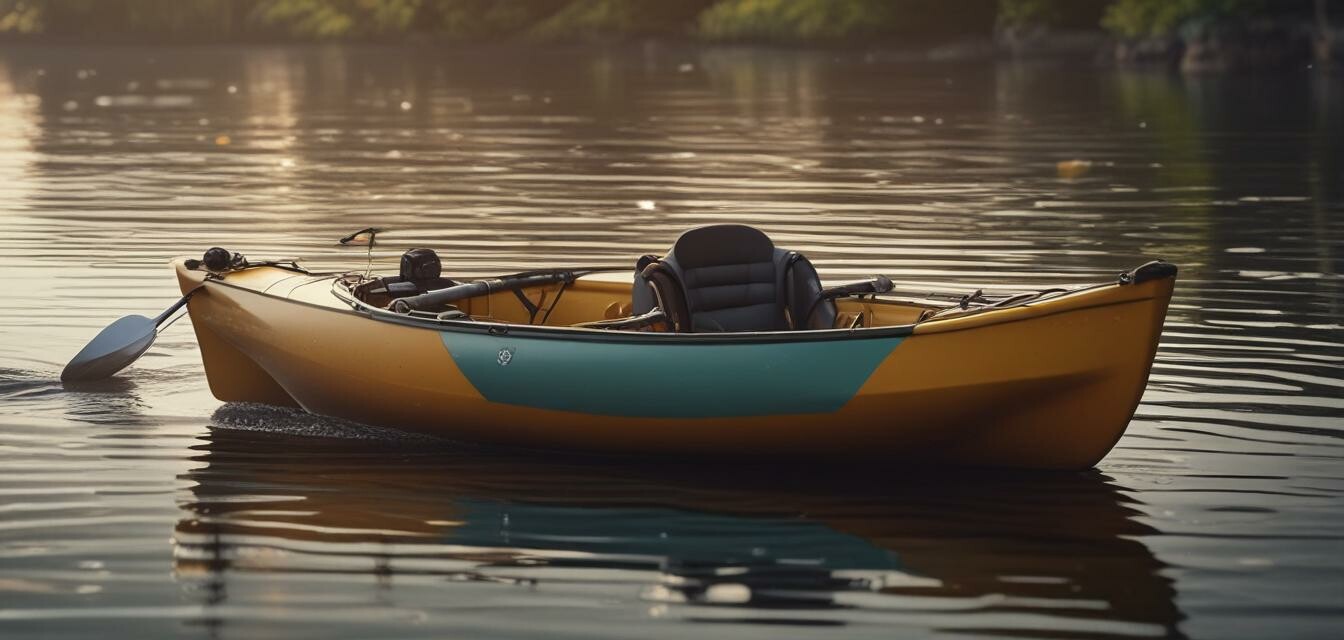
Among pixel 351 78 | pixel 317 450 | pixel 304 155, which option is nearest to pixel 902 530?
pixel 317 450

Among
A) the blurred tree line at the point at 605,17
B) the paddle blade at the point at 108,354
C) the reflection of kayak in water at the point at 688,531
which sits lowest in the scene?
the reflection of kayak in water at the point at 688,531

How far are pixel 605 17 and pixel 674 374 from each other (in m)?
93.9

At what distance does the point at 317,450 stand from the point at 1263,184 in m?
17.7

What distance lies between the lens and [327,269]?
1873 cm

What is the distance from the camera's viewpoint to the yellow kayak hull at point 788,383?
10.1 metres

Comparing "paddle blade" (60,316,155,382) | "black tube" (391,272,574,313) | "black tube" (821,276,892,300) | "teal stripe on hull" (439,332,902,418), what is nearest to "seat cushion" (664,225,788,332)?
"black tube" (821,276,892,300)

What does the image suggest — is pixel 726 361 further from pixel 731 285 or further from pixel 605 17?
pixel 605 17

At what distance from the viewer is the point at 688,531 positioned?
969 cm

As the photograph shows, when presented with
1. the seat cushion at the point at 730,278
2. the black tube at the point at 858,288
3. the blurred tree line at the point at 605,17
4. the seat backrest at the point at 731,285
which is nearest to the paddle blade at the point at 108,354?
the seat backrest at the point at 731,285

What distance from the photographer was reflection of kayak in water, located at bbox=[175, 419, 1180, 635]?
28.8 ft

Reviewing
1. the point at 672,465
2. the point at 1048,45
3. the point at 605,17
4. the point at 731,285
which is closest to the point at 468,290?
the point at 731,285

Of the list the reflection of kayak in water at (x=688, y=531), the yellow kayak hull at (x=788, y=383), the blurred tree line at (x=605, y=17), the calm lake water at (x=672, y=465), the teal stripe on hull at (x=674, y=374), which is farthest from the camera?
the blurred tree line at (x=605, y=17)

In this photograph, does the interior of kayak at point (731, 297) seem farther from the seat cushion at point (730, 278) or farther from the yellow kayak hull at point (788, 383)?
the yellow kayak hull at point (788, 383)

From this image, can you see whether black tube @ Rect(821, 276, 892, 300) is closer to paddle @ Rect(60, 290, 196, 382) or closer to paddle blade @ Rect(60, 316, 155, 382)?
paddle @ Rect(60, 290, 196, 382)
